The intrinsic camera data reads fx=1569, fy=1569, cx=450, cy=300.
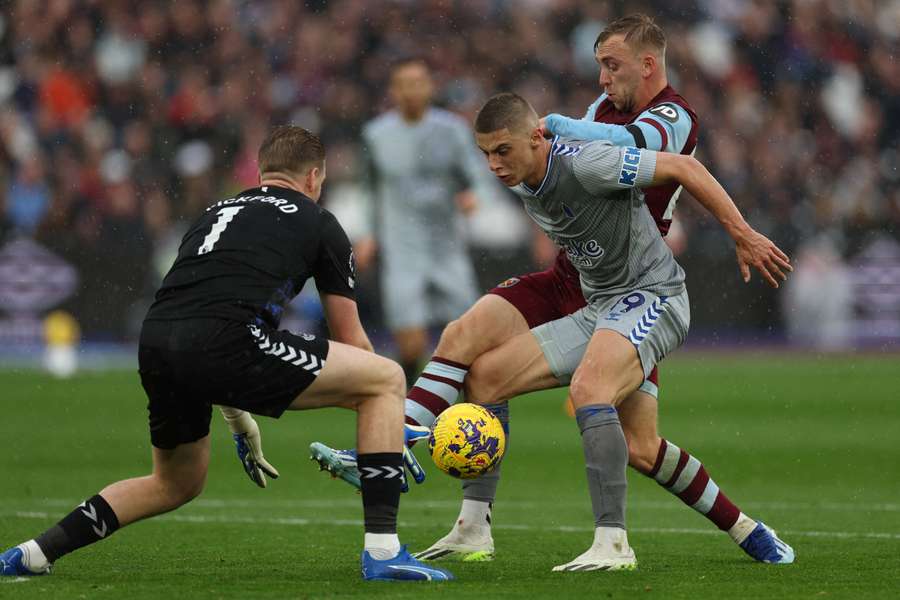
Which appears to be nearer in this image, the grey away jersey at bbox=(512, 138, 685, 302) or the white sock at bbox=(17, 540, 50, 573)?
the white sock at bbox=(17, 540, 50, 573)

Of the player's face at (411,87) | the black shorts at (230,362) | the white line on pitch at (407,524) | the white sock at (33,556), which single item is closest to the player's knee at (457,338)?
the black shorts at (230,362)

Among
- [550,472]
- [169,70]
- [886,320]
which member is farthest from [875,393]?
[169,70]

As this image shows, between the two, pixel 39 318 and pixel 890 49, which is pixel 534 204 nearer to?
pixel 39 318

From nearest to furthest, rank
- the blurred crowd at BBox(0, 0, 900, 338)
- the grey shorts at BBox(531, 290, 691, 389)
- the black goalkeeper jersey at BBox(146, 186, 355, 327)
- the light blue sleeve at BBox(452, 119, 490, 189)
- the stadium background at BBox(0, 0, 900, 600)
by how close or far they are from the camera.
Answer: the black goalkeeper jersey at BBox(146, 186, 355, 327) < the grey shorts at BBox(531, 290, 691, 389) < the light blue sleeve at BBox(452, 119, 490, 189) < the stadium background at BBox(0, 0, 900, 600) < the blurred crowd at BBox(0, 0, 900, 338)

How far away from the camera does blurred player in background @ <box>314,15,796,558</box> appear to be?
730 cm

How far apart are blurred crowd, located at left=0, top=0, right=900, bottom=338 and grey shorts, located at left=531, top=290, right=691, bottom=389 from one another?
555 inches

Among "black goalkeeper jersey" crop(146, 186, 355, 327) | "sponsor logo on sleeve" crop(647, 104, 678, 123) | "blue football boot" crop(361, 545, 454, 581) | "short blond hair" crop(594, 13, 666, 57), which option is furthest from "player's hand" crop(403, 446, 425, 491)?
"short blond hair" crop(594, 13, 666, 57)

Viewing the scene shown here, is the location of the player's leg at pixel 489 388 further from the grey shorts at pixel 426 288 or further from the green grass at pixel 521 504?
the grey shorts at pixel 426 288

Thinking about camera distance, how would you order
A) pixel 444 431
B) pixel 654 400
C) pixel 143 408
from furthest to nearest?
pixel 143 408 < pixel 654 400 < pixel 444 431

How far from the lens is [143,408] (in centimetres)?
1598

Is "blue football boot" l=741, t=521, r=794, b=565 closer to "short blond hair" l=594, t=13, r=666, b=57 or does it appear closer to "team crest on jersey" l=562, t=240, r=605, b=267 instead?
"team crest on jersey" l=562, t=240, r=605, b=267

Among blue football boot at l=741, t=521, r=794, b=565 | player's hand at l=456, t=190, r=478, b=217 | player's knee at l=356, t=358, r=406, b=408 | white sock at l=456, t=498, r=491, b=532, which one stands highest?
player's hand at l=456, t=190, r=478, b=217

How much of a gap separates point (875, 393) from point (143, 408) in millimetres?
7871

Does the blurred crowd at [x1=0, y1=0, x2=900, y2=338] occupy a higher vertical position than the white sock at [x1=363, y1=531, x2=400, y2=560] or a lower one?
higher
